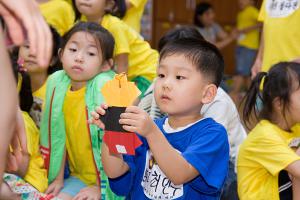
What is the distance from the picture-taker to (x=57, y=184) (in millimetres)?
2238

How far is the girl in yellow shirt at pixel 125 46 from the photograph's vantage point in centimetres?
272

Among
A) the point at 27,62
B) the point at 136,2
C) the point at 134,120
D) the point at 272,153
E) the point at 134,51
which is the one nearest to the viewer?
the point at 134,120

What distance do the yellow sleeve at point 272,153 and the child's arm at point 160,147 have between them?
0.49m

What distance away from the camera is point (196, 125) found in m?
1.72

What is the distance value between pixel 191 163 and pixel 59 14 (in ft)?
5.19

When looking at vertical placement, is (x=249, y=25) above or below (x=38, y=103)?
below

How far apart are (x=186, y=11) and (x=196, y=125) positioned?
6.57 meters

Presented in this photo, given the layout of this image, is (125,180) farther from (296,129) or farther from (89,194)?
(296,129)

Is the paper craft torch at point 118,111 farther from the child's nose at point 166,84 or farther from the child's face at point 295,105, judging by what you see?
the child's face at point 295,105

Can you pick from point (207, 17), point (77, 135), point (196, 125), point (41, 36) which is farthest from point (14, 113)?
point (207, 17)

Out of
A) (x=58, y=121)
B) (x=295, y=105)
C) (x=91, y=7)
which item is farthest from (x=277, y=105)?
(x=91, y=7)

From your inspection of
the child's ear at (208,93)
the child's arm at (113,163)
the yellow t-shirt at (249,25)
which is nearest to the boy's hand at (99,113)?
the child's arm at (113,163)

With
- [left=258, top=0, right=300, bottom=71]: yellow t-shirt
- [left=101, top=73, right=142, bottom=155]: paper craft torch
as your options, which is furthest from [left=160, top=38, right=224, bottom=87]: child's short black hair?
[left=258, top=0, right=300, bottom=71]: yellow t-shirt

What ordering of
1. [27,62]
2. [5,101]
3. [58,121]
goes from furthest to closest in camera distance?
[27,62], [58,121], [5,101]
